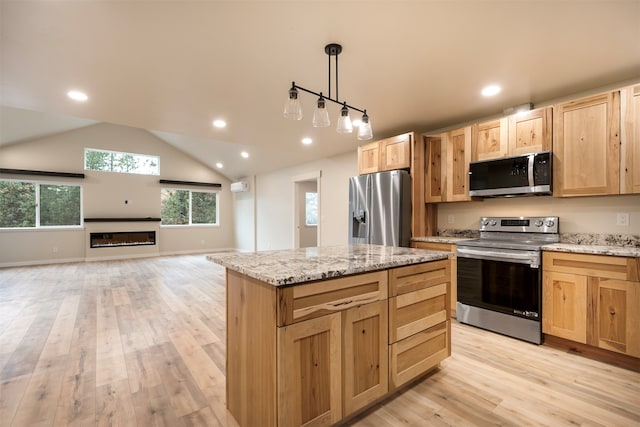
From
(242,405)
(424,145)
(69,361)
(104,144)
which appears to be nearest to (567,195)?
(424,145)

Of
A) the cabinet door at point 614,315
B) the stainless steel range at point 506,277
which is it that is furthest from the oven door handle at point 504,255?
the cabinet door at point 614,315

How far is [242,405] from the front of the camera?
1570 millimetres

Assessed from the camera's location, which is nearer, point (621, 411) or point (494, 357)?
point (621, 411)

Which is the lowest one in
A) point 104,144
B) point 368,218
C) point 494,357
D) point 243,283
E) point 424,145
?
point 494,357

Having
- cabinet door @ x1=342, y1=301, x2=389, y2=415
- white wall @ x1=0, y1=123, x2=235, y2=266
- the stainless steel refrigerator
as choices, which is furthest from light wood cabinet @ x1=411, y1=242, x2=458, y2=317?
white wall @ x1=0, y1=123, x2=235, y2=266

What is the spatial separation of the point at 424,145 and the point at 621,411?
282 centimetres

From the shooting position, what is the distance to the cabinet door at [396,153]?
3.58m

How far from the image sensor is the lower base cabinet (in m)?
1.29

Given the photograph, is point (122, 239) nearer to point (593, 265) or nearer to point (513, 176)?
point (513, 176)

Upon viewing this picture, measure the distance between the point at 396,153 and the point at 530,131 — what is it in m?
1.37

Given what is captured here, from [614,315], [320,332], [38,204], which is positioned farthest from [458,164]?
[38,204]

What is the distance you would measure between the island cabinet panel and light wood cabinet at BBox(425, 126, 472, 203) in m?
2.75

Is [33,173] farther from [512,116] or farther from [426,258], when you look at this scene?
[512,116]

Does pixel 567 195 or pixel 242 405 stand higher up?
pixel 567 195
